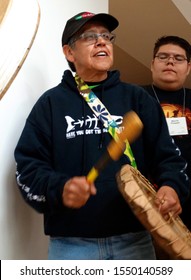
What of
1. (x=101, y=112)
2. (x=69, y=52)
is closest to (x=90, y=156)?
(x=101, y=112)

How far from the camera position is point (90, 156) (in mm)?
1222

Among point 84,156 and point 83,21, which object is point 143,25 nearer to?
point 83,21

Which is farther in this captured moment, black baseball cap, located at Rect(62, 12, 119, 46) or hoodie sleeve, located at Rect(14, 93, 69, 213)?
black baseball cap, located at Rect(62, 12, 119, 46)

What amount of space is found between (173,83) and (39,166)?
0.91 m

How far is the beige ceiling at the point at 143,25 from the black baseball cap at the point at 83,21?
174 cm

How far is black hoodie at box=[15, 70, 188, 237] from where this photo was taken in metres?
1.18

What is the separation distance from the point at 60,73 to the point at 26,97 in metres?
0.28

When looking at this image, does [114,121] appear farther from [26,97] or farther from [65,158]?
[26,97]

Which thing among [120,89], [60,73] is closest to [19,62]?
[120,89]

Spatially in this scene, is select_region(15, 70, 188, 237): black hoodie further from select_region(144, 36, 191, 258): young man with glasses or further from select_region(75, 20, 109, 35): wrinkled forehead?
select_region(144, 36, 191, 258): young man with glasses

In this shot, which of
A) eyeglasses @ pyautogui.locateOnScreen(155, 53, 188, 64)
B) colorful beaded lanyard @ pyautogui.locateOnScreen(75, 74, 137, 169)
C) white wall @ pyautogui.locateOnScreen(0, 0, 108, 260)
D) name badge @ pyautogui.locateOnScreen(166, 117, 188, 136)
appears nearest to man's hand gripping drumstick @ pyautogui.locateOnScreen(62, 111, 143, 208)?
colorful beaded lanyard @ pyautogui.locateOnScreen(75, 74, 137, 169)

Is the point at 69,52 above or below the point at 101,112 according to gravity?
above

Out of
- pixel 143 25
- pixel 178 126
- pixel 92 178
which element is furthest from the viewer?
pixel 143 25

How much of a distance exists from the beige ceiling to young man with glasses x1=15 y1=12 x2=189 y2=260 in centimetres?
180
